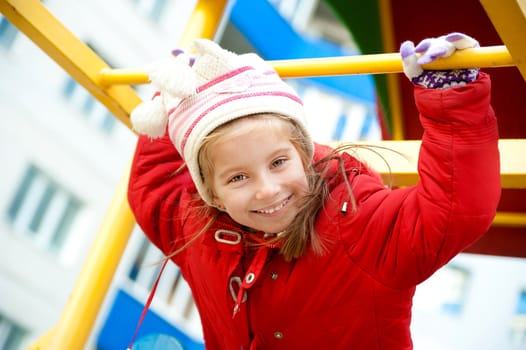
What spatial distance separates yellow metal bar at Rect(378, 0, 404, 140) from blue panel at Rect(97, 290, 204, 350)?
620 mm

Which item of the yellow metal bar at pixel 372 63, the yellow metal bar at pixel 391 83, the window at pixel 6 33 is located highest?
the yellow metal bar at pixel 391 83

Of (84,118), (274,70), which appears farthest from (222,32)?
(274,70)

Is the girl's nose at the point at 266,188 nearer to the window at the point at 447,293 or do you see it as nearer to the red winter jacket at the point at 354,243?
the red winter jacket at the point at 354,243

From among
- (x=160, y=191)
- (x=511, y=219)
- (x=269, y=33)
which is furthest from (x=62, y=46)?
(x=269, y=33)

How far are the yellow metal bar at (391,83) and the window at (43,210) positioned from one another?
818 millimetres

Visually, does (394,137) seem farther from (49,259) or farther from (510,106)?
(49,259)

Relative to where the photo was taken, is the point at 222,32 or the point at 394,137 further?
the point at 222,32

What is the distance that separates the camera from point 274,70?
1.96 ft

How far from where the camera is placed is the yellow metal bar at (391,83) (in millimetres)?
1068

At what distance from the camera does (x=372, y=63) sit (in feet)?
1.79

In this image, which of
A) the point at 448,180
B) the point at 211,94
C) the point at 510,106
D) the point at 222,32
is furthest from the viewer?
the point at 222,32

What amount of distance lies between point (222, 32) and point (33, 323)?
0.93m

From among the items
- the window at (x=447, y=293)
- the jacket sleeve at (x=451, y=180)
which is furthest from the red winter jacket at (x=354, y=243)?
the window at (x=447, y=293)

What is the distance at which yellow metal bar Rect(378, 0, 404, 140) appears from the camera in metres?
1.07
